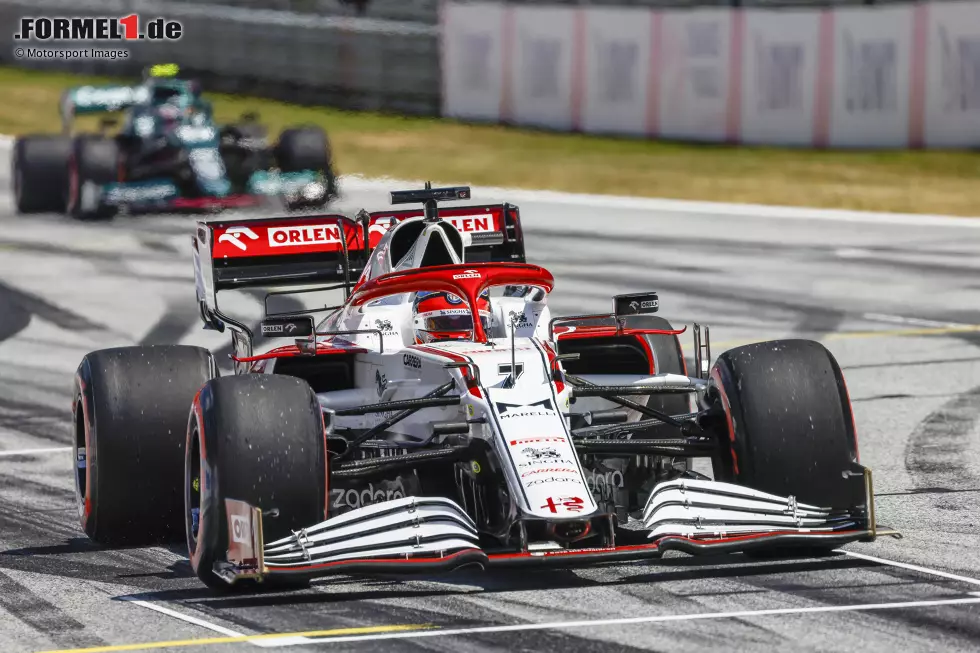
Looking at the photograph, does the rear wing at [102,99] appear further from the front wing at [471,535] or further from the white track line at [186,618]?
the front wing at [471,535]

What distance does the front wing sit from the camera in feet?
27.4

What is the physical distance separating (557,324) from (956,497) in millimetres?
2593

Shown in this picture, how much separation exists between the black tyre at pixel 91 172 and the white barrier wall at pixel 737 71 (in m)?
8.43

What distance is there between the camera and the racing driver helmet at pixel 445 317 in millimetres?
10172

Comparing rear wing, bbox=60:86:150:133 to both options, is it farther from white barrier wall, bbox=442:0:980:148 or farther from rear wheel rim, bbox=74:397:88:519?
rear wheel rim, bbox=74:397:88:519

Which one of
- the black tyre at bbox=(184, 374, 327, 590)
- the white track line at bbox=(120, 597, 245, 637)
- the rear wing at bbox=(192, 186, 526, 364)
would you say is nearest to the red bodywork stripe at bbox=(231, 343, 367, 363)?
the black tyre at bbox=(184, 374, 327, 590)

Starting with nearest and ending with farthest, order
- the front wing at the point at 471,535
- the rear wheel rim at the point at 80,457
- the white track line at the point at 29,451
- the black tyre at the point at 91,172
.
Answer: the front wing at the point at 471,535
the rear wheel rim at the point at 80,457
the white track line at the point at 29,451
the black tyre at the point at 91,172

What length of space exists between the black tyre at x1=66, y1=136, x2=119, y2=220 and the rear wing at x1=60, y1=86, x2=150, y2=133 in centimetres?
88

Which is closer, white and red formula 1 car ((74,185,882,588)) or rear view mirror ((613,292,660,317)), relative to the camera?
white and red formula 1 car ((74,185,882,588))

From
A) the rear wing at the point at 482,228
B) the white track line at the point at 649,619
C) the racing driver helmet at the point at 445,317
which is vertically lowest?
the white track line at the point at 649,619

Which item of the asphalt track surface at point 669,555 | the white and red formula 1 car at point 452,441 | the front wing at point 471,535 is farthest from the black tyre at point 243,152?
the front wing at point 471,535

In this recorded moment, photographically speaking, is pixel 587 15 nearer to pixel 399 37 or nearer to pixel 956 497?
pixel 399 37

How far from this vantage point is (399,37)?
33.4 meters

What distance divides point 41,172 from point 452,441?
17.5 metres
